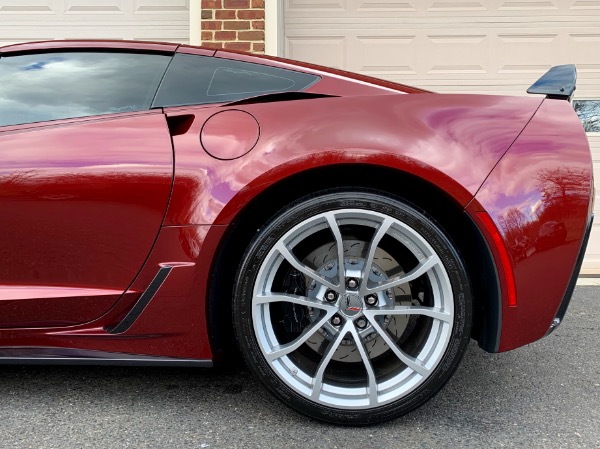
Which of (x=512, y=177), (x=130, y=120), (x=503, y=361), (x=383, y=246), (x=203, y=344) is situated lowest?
(x=503, y=361)

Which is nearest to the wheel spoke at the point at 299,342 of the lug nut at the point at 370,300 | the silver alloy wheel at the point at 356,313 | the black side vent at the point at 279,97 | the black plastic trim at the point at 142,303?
the silver alloy wheel at the point at 356,313

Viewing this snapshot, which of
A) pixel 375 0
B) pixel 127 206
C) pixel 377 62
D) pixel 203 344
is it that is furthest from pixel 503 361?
pixel 375 0

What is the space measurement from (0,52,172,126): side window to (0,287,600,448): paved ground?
102cm

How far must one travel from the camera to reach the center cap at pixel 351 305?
200 centimetres

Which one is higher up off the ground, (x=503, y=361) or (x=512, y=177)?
(x=512, y=177)

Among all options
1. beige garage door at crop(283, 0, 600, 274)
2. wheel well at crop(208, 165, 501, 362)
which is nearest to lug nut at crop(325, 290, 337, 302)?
wheel well at crop(208, 165, 501, 362)

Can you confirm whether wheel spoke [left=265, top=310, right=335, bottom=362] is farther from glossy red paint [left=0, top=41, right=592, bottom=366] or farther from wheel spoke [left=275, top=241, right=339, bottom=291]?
glossy red paint [left=0, top=41, right=592, bottom=366]

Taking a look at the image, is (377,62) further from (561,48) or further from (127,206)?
(127,206)

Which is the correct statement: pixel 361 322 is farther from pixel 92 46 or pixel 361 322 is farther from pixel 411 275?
pixel 92 46

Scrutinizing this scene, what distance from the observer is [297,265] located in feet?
6.50

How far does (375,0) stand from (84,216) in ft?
12.5

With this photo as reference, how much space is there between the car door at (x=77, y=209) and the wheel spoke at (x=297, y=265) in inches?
15.8

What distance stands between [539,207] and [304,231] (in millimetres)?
742

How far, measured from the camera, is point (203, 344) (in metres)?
2.05
